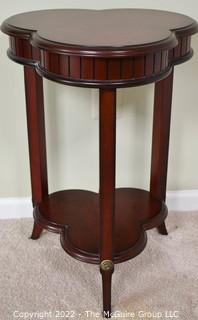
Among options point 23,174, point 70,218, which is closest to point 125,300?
point 70,218

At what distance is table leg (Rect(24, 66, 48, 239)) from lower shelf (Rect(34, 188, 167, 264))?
6 cm

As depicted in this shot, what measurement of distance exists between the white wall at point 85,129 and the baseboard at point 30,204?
0.02m

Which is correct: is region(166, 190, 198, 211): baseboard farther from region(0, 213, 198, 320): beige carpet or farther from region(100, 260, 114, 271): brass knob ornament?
region(100, 260, 114, 271): brass knob ornament

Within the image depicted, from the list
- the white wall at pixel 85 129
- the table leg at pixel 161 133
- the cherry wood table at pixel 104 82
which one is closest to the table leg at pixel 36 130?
the cherry wood table at pixel 104 82

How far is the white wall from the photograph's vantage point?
1346 millimetres

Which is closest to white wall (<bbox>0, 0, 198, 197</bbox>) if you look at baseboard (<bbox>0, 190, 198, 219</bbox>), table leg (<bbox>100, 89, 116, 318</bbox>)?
baseboard (<bbox>0, 190, 198, 219</bbox>)

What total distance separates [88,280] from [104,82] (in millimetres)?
640

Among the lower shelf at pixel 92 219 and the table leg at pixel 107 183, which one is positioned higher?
the table leg at pixel 107 183

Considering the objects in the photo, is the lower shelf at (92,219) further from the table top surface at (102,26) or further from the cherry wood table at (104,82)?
the table top surface at (102,26)

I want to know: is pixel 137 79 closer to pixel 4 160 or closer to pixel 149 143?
pixel 149 143

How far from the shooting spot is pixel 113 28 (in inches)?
39.7

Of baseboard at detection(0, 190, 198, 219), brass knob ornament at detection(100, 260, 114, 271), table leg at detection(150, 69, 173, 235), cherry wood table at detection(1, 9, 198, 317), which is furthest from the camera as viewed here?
baseboard at detection(0, 190, 198, 219)

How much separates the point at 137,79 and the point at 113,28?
162 millimetres

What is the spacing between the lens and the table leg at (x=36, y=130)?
1223mm
